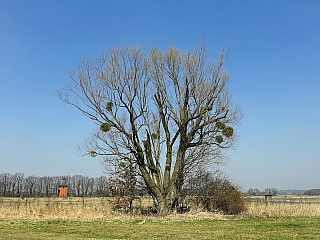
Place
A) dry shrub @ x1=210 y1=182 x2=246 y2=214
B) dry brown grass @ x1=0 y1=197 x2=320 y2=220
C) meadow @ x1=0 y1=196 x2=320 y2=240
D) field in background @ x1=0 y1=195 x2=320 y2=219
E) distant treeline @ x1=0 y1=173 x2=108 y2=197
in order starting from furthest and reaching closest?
distant treeline @ x1=0 y1=173 x2=108 y2=197 < dry shrub @ x1=210 y1=182 x2=246 y2=214 < field in background @ x1=0 y1=195 x2=320 y2=219 < dry brown grass @ x1=0 y1=197 x2=320 y2=220 < meadow @ x1=0 y1=196 x2=320 y2=240

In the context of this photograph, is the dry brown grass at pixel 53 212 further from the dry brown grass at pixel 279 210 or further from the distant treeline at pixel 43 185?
the distant treeline at pixel 43 185

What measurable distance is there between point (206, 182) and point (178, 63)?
747 cm

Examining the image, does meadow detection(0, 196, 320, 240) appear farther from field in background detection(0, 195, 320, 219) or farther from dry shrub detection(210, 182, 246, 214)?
dry shrub detection(210, 182, 246, 214)

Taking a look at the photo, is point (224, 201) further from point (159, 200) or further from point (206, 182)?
point (159, 200)

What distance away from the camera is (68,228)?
12984 mm

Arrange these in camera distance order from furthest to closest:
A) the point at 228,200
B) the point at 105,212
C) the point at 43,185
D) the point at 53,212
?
the point at 43,185, the point at 228,200, the point at 105,212, the point at 53,212

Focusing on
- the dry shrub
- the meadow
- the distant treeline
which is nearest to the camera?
the meadow

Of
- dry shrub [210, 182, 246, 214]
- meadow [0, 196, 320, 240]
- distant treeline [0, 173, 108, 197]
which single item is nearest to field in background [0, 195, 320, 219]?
meadow [0, 196, 320, 240]

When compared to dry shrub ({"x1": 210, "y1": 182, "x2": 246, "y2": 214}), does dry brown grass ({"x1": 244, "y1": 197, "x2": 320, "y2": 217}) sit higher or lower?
lower

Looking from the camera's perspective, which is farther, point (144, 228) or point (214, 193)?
point (214, 193)

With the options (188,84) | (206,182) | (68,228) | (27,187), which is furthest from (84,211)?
(27,187)

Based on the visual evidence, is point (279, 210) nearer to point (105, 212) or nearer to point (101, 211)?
point (105, 212)

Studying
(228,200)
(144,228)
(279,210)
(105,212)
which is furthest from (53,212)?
(279,210)

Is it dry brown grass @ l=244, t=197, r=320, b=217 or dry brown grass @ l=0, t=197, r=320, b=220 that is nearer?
dry brown grass @ l=0, t=197, r=320, b=220
